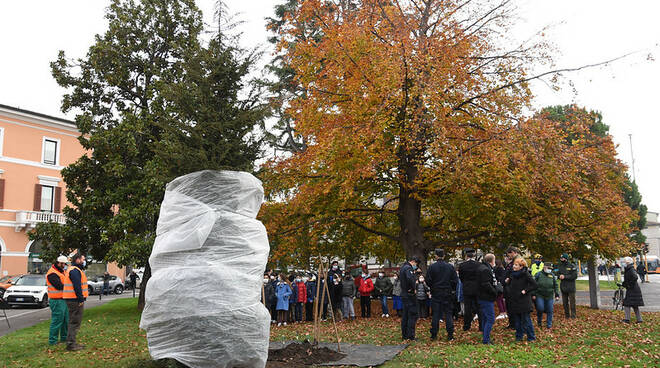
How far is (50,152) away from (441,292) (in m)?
35.9

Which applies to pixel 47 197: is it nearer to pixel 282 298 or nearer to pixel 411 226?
pixel 282 298

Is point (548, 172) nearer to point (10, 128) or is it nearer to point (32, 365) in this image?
point (32, 365)

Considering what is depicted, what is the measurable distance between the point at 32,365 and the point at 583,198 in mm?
13790

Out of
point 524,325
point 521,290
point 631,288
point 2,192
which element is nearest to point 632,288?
point 631,288

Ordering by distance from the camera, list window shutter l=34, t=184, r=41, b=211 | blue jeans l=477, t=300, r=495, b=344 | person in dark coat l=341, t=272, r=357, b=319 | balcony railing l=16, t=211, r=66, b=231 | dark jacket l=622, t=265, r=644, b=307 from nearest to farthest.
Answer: blue jeans l=477, t=300, r=495, b=344, dark jacket l=622, t=265, r=644, b=307, person in dark coat l=341, t=272, r=357, b=319, balcony railing l=16, t=211, r=66, b=231, window shutter l=34, t=184, r=41, b=211

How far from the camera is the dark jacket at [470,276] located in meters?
10.7

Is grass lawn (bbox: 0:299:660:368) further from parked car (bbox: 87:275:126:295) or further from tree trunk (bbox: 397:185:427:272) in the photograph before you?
parked car (bbox: 87:275:126:295)

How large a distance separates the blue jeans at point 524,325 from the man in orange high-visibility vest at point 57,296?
32.1ft

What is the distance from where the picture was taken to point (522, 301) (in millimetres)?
10219

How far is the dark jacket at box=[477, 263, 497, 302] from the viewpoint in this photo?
392 inches

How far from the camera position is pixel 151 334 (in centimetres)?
710

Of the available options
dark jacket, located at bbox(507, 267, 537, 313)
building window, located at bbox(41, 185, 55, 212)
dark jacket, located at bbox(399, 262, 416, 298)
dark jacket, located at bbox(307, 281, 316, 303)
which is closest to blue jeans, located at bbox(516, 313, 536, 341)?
dark jacket, located at bbox(507, 267, 537, 313)

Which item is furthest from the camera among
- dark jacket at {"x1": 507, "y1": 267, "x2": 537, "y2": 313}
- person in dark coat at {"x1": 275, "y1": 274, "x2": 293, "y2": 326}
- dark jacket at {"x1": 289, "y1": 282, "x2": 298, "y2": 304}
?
dark jacket at {"x1": 289, "y1": 282, "x2": 298, "y2": 304}

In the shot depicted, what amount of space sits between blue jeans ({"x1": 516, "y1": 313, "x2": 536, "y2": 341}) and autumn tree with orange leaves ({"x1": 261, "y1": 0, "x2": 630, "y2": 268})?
138 inches
